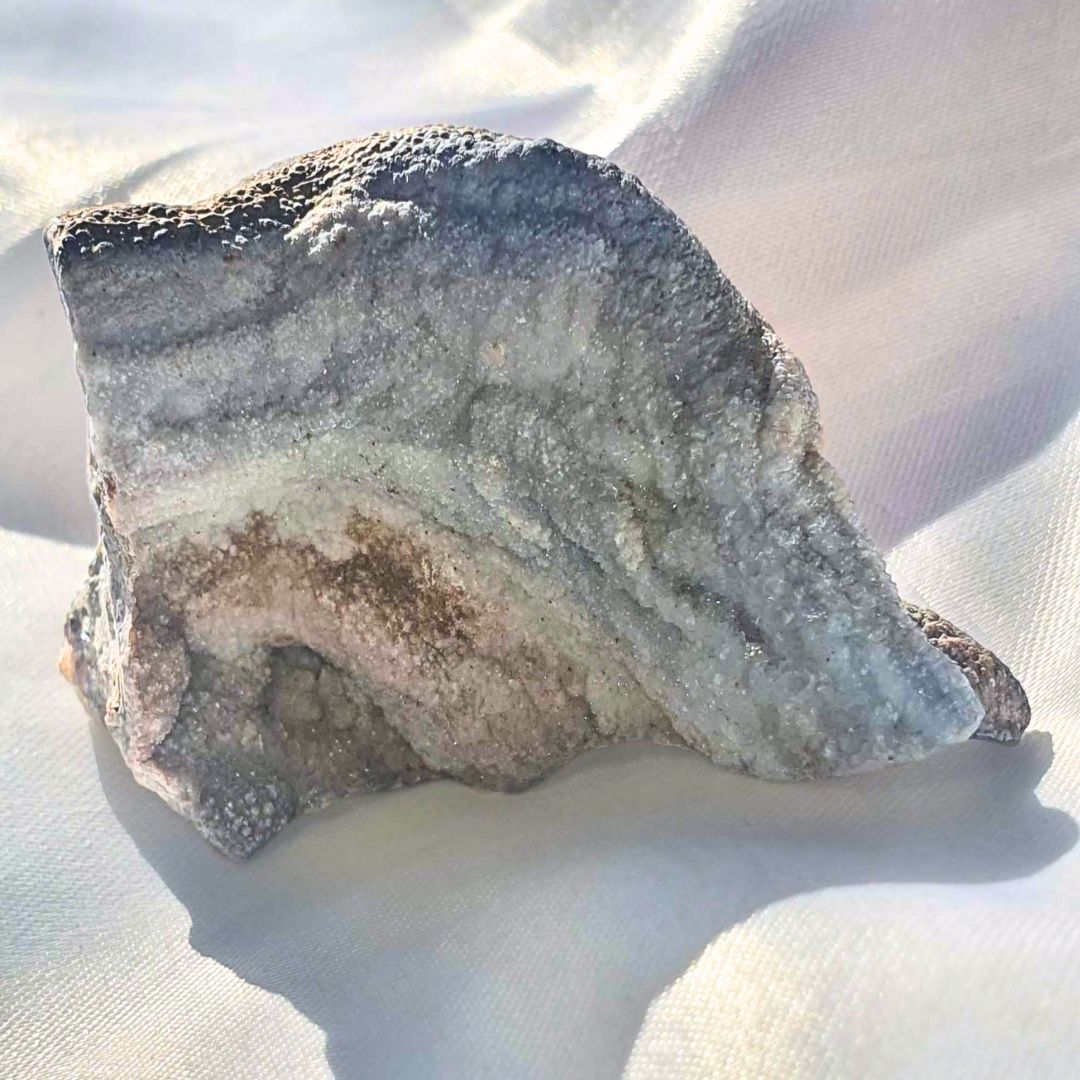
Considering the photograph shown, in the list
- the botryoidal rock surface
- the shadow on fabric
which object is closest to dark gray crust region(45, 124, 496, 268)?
the botryoidal rock surface

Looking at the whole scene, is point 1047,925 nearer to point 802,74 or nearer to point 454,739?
point 454,739

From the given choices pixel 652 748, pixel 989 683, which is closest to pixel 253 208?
pixel 652 748

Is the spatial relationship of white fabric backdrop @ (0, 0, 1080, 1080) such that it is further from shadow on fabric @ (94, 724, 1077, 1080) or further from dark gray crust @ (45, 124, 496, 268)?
dark gray crust @ (45, 124, 496, 268)

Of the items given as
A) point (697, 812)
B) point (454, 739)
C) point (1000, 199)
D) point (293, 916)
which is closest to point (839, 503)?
point (697, 812)

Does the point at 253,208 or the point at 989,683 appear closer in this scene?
the point at 253,208

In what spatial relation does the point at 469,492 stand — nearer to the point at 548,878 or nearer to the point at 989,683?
the point at 548,878

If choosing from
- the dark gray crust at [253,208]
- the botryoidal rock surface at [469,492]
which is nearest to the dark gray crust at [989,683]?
the botryoidal rock surface at [469,492]

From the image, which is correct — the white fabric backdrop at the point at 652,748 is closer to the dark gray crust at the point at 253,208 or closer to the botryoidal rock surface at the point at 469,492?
the botryoidal rock surface at the point at 469,492
